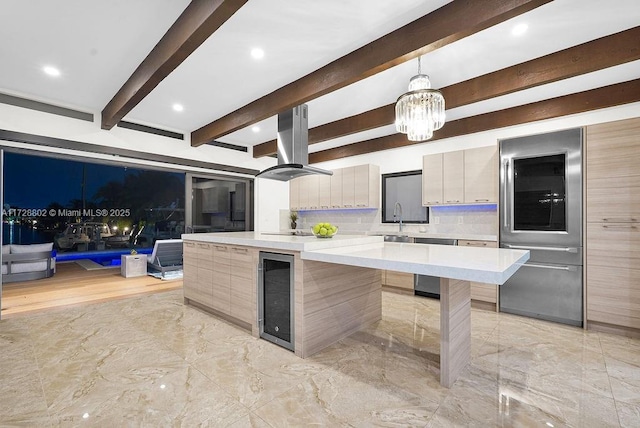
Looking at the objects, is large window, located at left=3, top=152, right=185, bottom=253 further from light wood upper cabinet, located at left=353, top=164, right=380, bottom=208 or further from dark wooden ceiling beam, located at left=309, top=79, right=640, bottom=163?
dark wooden ceiling beam, located at left=309, top=79, right=640, bottom=163

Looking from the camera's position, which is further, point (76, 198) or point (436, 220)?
point (76, 198)

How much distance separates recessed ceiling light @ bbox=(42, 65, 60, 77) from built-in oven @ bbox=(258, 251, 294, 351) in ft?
9.49

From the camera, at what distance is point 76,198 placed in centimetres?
673

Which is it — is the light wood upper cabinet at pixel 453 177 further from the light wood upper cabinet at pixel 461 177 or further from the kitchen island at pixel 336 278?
the kitchen island at pixel 336 278

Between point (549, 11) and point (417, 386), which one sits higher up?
point (549, 11)

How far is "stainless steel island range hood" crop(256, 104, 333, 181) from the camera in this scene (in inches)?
146

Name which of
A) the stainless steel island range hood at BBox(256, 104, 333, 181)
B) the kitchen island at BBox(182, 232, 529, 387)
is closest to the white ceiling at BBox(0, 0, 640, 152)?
the stainless steel island range hood at BBox(256, 104, 333, 181)

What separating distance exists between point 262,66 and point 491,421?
3.27 metres

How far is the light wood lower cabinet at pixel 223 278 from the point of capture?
2.78m

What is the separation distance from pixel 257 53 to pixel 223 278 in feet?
7.31

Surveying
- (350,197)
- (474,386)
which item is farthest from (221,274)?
(350,197)

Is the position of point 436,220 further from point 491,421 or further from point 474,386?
point 491,421

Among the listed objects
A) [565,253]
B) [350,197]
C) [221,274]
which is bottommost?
[221,274]

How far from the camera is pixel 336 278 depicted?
2.58 m
